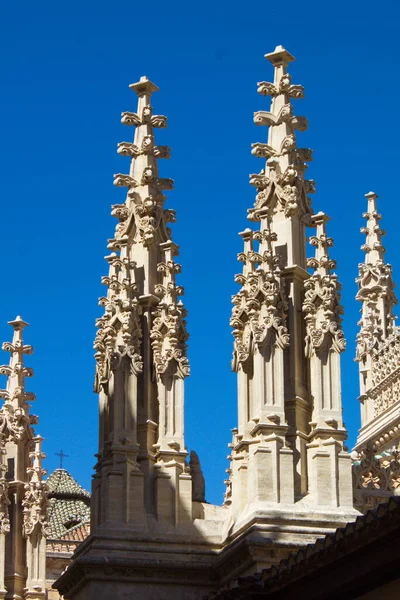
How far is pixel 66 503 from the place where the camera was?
50.7m

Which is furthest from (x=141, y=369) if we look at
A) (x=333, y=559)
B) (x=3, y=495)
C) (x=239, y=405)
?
(x=333, y=559)

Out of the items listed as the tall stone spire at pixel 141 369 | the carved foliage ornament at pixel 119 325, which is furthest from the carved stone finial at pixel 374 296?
the carved foliage ornament at pixel 119 325

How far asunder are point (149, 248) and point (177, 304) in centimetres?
123

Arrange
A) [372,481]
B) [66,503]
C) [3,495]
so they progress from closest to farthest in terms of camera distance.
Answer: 1. [372,481]
2. [3,495]
3. [66,503]

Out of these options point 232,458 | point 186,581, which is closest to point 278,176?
point 232,458

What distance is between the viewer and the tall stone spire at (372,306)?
40.0 m

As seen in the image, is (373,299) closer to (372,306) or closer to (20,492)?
(372,306)

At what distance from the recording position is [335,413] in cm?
2933

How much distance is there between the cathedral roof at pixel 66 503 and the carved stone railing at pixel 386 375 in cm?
988

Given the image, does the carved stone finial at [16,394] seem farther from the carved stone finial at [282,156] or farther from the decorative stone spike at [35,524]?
the carved stone finial at [282,156]

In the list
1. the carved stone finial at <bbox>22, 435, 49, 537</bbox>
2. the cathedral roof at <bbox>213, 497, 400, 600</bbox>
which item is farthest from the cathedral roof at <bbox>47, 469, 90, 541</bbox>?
the cathedral roof at <bbox>213, 497, 400, 600</bbox>

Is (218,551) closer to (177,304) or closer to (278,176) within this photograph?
(177,304)

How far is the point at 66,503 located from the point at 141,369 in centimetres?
2074

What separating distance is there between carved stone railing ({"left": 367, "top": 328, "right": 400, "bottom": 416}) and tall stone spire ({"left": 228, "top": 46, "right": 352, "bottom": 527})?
8233mm
